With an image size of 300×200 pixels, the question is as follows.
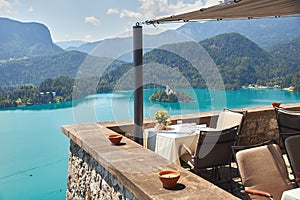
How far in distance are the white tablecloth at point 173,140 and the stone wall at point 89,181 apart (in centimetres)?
113

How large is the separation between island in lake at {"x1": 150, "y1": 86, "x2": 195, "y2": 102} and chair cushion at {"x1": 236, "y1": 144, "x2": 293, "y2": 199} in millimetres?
2551

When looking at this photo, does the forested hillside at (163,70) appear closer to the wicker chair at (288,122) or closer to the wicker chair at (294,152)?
the wicker chair at (288,122)

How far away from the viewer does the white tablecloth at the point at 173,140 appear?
13.8 ft

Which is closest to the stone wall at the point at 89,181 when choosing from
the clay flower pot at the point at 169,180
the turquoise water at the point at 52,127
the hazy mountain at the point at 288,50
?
the clay flower pot at the point at 169,180

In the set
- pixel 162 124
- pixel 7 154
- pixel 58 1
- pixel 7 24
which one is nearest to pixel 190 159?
pixel 162 124

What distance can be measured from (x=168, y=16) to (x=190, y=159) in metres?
1.80

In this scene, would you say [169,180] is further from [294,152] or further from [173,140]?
[173,140]

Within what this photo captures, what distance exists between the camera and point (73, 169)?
4.14m

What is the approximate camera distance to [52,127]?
73.4ft

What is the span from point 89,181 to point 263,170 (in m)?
1.85

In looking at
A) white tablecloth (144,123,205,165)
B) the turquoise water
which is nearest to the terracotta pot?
white tablecloth (144,123,205,165)

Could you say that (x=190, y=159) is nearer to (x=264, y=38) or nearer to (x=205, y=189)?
(x=205, y=189)

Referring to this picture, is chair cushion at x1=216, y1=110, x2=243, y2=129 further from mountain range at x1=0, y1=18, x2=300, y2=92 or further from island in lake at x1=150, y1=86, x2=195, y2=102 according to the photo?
mountain range at x1=0, y1=18, x2=300, y2=92

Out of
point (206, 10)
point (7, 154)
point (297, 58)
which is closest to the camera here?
point (206, 10)
